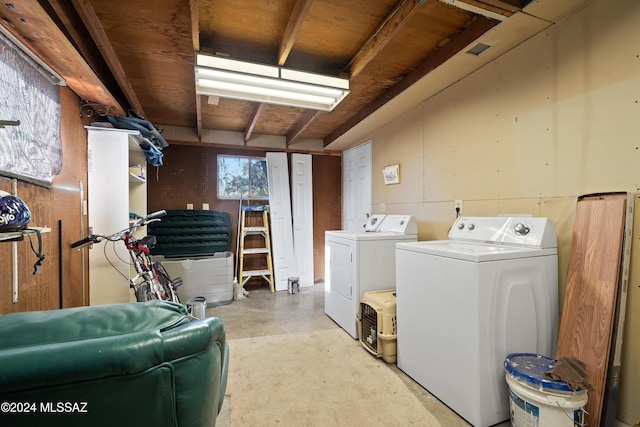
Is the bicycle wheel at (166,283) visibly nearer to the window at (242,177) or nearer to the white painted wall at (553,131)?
the window at (242,177)

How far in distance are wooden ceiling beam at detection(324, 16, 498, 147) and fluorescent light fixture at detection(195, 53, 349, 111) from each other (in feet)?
1.85

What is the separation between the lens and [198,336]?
1.78ft

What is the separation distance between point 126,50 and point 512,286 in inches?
120

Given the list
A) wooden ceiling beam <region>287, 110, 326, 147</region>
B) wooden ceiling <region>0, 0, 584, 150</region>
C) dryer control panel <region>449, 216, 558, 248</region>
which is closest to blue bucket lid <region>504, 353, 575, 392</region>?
dryer control panel <region>449, 216, 558, 248</region>

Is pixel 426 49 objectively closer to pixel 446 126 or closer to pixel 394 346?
pixel 446 126

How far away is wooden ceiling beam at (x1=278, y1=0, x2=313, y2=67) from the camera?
164 cm

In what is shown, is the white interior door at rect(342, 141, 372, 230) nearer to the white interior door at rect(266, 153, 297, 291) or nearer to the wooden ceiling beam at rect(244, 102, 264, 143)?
the white interior door at rect(266, 153, 297, 291)

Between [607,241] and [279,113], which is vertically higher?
[279,113]

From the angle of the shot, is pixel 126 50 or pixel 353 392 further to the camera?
pixel 126 50

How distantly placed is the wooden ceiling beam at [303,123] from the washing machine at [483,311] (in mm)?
2155

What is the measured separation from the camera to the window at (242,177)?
4.38m

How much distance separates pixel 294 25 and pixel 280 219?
118 inches

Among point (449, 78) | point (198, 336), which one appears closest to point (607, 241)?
point (449, 78)

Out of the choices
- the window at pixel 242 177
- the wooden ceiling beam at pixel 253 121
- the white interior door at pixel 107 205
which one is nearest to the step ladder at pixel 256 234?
the window at pixel 242 177
